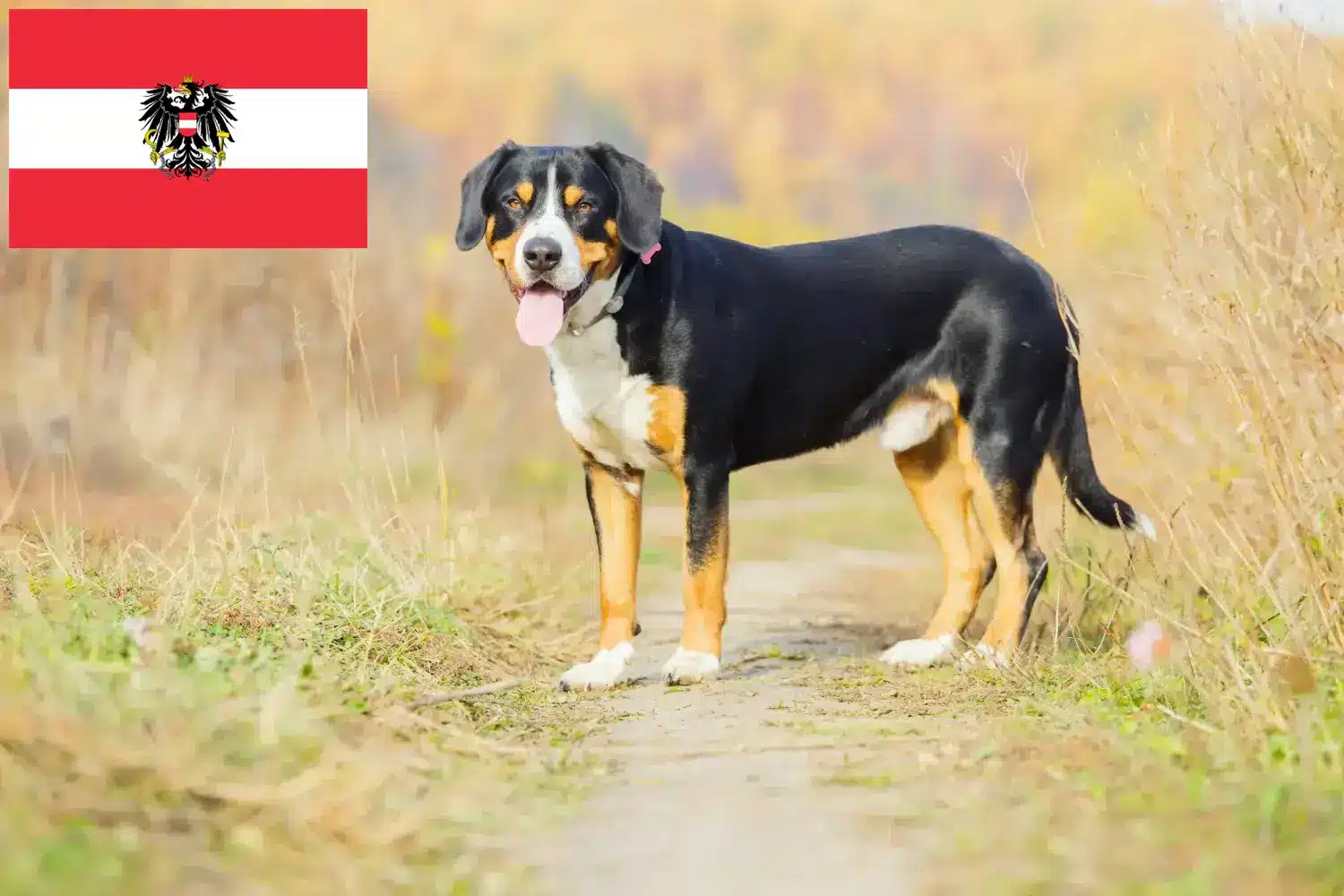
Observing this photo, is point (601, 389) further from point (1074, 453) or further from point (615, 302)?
point (1074, 453)

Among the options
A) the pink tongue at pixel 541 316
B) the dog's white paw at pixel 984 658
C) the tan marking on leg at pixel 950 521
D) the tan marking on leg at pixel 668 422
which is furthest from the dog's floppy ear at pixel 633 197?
the dog's white paw at pixel 984 658

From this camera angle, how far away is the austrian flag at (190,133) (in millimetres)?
8781

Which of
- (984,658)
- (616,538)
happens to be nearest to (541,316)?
(616,538)

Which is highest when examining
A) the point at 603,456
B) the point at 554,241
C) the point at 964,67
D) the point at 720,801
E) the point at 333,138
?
the point at 964,67

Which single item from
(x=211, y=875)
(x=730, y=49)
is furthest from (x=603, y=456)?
(x=730, y=49)

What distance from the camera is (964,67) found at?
2467 centimetres

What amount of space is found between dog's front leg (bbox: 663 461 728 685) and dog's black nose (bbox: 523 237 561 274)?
2.75ft

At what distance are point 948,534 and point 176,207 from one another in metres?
5.57

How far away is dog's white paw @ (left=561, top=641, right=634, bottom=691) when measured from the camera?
17.3ft

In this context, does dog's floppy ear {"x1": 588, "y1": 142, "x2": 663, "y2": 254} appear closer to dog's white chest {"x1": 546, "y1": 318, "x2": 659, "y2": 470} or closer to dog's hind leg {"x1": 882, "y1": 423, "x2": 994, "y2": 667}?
dog's white chest {"x1": 546, "y1": 318, "x2": 659, "y2": 470}

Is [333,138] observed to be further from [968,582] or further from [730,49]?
[730,49]

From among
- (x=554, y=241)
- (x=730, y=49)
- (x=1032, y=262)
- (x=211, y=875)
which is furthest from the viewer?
(x=730, y=49)

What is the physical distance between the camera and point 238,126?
29.1ft

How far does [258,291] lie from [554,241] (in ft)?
17.1
